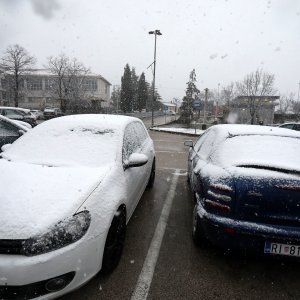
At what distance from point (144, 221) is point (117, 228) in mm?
1443

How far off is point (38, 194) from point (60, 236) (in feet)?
1.66

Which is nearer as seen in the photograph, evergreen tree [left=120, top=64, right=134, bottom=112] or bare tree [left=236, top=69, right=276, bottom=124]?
bare tree [left=236, top=69, right=276, bottom=124]

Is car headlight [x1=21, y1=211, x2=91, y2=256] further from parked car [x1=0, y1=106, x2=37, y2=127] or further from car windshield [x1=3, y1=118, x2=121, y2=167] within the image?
parked car [x1=0, y1=106, x2=37, y2=127]

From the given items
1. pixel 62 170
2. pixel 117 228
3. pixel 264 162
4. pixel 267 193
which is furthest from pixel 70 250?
pixel 264 162

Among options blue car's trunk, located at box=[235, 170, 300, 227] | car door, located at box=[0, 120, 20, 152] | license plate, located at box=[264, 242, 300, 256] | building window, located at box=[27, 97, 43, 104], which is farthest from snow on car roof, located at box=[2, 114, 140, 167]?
building window, located at box=[27, 97, 43, 104]

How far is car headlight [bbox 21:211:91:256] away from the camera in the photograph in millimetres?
2123

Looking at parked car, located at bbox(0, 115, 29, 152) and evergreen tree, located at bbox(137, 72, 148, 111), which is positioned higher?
evergreen tree, located at bbox(137, 72, 148, 111)

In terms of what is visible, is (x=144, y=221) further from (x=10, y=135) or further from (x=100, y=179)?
(x=10, y=135)

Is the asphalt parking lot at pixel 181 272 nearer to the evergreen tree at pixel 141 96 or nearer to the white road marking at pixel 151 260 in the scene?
the white road marking at pixel 151 260

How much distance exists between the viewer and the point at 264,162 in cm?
302

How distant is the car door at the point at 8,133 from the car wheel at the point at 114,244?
4.24 m

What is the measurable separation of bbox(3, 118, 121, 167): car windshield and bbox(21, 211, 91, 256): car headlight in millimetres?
973

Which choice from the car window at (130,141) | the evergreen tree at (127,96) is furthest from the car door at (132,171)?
the evergreen tree at (127,96)

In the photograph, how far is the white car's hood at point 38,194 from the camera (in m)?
2.21
